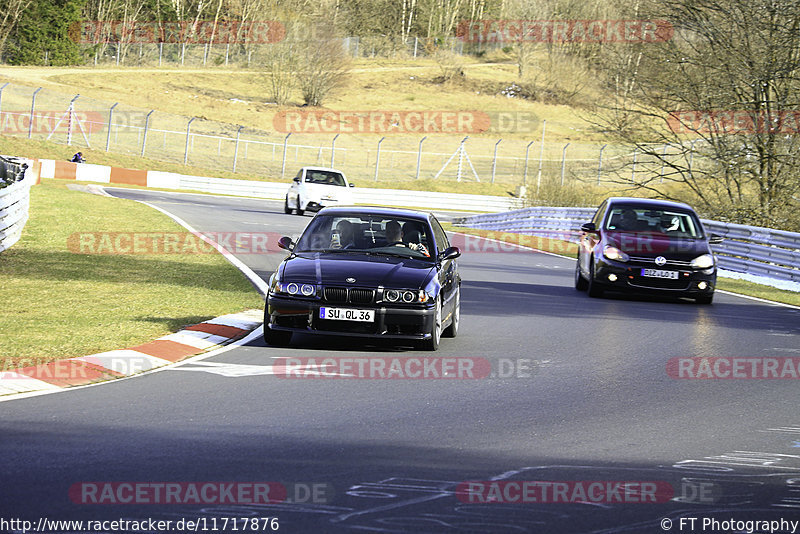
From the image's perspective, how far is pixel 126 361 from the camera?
9445 millimetres

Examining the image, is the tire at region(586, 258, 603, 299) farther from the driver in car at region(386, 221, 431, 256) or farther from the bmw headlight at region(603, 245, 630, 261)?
the driver in car at region(386, 221, 431, 256)

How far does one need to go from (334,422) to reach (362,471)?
4.64ft

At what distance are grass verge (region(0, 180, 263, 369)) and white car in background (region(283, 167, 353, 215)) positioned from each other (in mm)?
12367

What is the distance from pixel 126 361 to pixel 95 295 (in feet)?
15.2

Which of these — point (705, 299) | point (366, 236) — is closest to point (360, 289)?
point (366, 236)

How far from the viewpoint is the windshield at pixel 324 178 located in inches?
1447

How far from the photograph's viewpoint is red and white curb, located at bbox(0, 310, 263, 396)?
27.2 feet

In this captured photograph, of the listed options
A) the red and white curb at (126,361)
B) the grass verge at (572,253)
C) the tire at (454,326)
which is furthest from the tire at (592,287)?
the red and white curb at (126,361)

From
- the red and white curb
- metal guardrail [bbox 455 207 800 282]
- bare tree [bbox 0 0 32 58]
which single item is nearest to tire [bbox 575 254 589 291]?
metal guardrail [bbox 455 207 800 282]

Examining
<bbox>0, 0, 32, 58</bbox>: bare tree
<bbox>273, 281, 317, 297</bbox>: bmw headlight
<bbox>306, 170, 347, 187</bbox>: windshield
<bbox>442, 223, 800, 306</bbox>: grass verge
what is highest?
<bbox>0, 0, 32, 58</bbox>: bare tree

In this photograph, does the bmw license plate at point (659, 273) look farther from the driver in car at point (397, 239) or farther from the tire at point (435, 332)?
the tire at point (435, 332)

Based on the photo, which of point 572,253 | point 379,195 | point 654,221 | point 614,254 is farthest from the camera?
point 379,195

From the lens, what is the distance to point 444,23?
134 metres

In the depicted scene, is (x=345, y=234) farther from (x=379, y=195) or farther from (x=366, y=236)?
(x=379, y=195)
